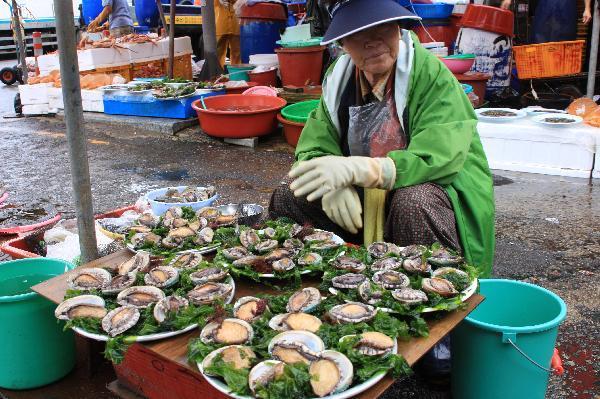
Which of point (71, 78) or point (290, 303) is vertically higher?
point (71, 78)

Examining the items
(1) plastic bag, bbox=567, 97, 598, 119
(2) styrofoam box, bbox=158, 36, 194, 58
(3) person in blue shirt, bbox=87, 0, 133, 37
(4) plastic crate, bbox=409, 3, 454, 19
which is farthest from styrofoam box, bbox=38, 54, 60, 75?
(1) plastic bag, bbox=567, 97, 598, 119

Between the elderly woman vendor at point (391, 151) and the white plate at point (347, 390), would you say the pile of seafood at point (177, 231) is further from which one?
the white plate at point (347, 390)

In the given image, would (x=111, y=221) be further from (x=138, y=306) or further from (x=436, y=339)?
(x=436, y=339)

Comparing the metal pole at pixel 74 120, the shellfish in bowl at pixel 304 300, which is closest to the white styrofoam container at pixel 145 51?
the metal pole at pixel 74 120

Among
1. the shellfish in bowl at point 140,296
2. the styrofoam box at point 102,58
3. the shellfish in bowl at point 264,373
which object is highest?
the styrofoam box at point 102,58

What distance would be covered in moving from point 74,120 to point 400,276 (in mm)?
1554

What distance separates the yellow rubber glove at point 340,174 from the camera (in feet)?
7.68

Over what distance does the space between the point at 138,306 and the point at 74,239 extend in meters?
1.62

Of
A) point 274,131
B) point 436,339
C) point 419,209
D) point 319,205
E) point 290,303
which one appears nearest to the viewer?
point 436,339

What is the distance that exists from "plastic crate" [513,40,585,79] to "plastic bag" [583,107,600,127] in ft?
5.72

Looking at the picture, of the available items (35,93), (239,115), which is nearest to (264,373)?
(239,115)

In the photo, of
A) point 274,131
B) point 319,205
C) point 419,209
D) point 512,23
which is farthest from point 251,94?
A: point 419,209

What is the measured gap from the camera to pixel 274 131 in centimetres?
703

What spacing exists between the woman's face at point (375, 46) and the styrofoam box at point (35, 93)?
25.3ft
